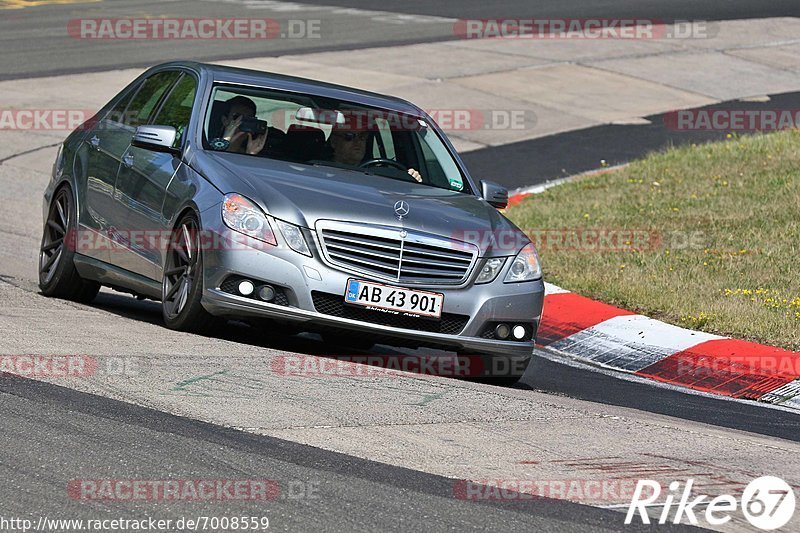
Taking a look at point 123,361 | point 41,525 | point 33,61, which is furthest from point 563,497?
point 33,61

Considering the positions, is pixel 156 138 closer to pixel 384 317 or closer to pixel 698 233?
pixel 384 317

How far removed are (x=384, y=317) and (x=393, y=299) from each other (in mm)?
110

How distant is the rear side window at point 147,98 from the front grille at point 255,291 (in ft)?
6.68

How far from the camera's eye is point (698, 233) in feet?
42.3

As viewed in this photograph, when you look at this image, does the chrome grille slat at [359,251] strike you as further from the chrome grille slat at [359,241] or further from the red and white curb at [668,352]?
the red and white curb at [668,352]

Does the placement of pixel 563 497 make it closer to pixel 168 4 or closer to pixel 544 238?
pixel 544 238

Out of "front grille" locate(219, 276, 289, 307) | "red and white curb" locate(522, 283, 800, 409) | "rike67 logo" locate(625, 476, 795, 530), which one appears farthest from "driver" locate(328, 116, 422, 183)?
"rike67 logo" locate(625, 476, 795, 530)

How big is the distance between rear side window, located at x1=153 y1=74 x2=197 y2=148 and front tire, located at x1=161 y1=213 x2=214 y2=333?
34.0 inches

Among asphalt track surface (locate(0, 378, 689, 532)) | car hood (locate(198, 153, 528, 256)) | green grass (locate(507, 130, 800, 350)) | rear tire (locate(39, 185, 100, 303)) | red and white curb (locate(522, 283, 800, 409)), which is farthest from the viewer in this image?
green grass (locate(507, 130, 800, 350))

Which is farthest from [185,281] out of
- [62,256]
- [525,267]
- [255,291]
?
[525,267]

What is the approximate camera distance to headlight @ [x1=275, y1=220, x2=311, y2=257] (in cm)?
775

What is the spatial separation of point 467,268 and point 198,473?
122 inches

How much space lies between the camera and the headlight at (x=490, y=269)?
26.7ft

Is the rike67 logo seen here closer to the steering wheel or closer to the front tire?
the front tire
